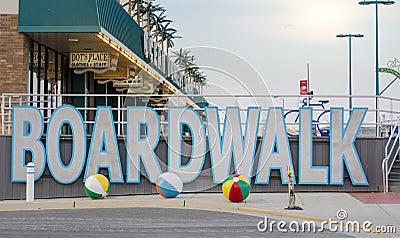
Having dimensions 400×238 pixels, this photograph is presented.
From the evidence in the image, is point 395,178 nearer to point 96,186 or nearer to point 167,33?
point 96,186

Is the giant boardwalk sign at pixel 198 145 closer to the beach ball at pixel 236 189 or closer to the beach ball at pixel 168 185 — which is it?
the beach ball at pixel 168 185

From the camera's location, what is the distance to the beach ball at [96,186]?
61.5ft

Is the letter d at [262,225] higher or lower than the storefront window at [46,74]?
lower

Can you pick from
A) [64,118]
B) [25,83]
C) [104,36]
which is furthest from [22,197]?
[104,36]

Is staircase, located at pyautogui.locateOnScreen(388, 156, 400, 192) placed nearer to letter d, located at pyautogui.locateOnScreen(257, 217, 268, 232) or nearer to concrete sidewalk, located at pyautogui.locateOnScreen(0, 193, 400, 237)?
concrete sidewalk, located at pyautogui.locateOnScreen(0, 193, 400, 237)

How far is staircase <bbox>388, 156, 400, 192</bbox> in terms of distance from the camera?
20016 mm

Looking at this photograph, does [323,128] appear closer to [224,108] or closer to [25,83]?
[224,108]

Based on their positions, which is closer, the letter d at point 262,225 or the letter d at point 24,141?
the letter d at point 262,225

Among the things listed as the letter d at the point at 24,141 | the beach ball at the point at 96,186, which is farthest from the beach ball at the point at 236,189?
the letter d at the point at 24,141

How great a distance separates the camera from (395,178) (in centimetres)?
2048

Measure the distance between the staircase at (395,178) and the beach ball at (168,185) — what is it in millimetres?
5981

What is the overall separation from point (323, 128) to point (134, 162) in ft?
28.1

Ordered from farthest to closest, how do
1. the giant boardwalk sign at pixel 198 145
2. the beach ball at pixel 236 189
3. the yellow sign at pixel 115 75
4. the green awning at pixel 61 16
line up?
the yellow sign at pixel 115 75 < the green awning at pixel 61 16 < the giant boardwalk sign at pixel 198 145 < the beach ball at pixel 236 189

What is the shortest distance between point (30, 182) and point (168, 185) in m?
3.61
